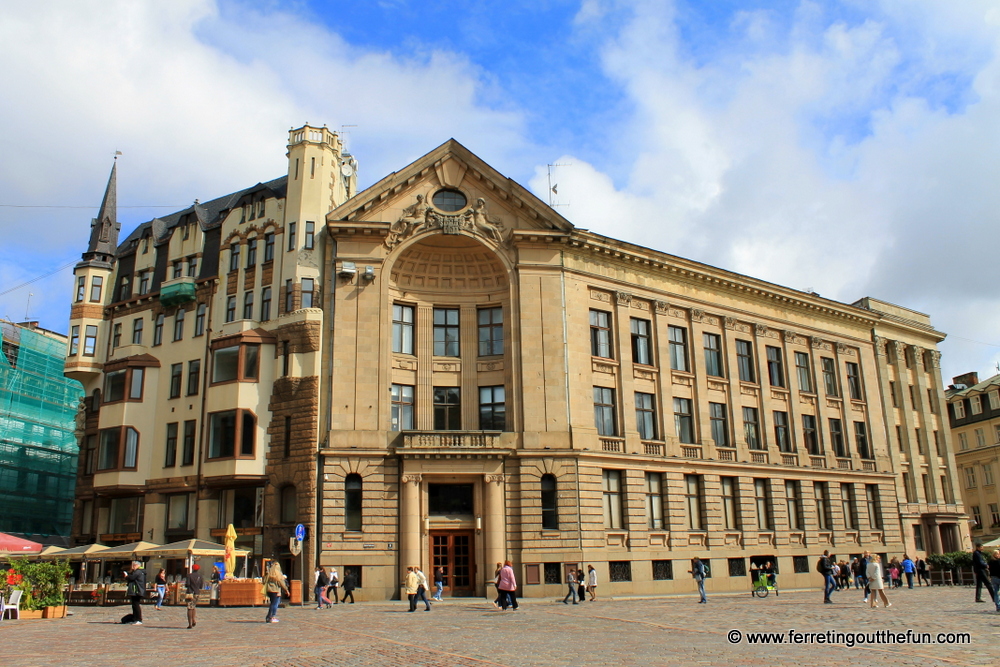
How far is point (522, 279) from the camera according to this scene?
40.7 metres

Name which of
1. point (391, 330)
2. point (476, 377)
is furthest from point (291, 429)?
point (476, 377)

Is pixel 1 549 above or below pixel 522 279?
below

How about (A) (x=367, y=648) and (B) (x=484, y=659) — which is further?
(A) (x=367, y=648)

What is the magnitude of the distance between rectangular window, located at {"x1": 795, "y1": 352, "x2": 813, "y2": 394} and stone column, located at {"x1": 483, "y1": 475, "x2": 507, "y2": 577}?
23.4 m

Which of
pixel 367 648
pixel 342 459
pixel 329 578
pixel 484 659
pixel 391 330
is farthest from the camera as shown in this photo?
pixel 391 330

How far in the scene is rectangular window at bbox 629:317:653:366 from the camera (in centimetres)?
4366

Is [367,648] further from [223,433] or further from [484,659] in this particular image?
[223,433]

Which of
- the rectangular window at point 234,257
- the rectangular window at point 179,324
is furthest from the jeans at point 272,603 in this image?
the rectangular window at point 179,324

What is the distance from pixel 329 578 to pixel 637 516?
1527 centimetres

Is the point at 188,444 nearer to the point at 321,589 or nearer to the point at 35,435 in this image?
the point at 321,589

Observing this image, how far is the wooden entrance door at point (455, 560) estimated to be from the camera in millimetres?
36719

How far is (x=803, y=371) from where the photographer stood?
169 feet

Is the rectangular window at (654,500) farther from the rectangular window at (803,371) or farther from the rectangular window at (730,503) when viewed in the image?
the rectangular window at (803,371)

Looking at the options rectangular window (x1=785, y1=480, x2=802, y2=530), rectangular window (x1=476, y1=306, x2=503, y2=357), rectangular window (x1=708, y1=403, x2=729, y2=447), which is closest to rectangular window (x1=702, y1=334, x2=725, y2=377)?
rectangular window (x1=708, y1=403, x2=729, y2=447)
